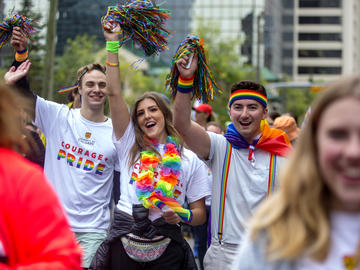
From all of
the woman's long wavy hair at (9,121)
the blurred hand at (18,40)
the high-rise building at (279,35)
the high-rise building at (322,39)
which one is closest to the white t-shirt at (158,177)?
the blurred hand at (18,40)

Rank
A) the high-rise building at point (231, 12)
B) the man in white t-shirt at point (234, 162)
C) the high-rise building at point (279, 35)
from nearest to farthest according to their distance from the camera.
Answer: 1. the man in white t-shirt at point (234, 162)
2. the high-rise building at point (231, 12)
3. the high-rise building at point (279, 35)

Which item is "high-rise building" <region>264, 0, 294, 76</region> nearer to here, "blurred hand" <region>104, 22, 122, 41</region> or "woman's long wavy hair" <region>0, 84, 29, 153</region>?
"blurred hand" <region>104, 22, 122, 41</region>

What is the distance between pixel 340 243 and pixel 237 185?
2384 millimetres

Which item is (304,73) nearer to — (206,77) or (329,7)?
(329,7)

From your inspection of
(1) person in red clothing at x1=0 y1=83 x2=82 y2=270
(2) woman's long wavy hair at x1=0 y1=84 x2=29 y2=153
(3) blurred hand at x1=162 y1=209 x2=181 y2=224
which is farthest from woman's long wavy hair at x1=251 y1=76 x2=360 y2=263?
(3) blurred hand at x1=162 y1=209 x2=181 y2=224

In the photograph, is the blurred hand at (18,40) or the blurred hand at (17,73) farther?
the blurred hand at (18,40)

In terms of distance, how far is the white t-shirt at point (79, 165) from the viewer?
16.4 ft

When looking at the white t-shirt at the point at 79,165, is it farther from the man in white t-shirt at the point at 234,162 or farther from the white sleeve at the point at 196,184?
the man in white t-shirt at the point at 234,162

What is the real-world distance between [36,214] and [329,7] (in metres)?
96.3

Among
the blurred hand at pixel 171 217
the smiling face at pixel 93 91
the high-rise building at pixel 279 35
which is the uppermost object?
the high-rise building at pixel 279 35

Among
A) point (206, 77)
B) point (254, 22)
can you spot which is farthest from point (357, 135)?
point (254, 22)

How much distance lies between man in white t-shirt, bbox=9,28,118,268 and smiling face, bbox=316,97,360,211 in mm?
3264

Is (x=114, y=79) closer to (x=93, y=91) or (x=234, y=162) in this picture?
(x=93, y=91)

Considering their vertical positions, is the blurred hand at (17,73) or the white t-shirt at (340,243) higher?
the blurred hand at (17,73)
